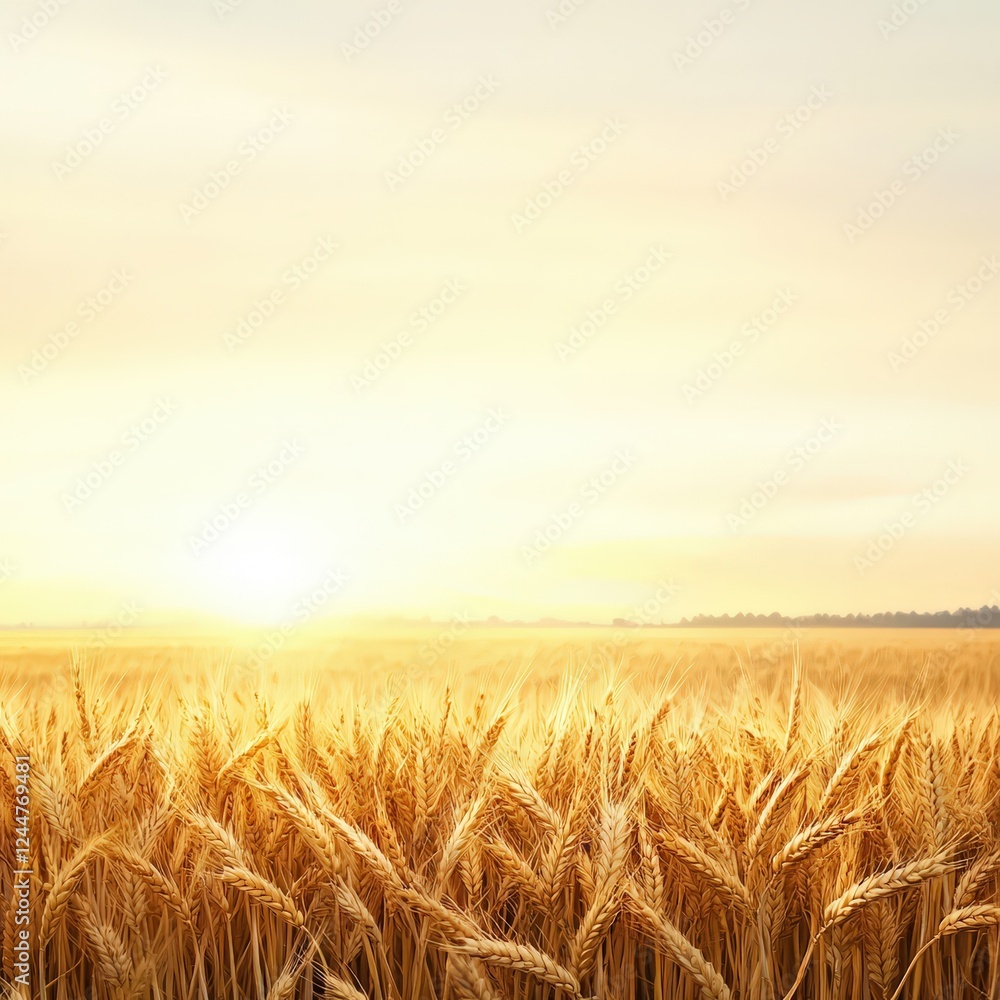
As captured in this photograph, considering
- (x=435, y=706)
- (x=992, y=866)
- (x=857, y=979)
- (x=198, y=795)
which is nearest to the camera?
(x=992, y=866)

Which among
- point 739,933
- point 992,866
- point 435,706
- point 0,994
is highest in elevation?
point 435,706

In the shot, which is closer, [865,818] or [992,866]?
[992,866]

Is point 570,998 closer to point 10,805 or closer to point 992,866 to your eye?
point 992,866

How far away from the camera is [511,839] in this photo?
3.01 m

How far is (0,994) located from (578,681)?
2.09m

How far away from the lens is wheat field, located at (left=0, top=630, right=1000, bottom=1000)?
269 centimetres

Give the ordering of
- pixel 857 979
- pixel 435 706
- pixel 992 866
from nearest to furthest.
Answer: pixel 992 866 → pixel 857 979 → pixel 435 706

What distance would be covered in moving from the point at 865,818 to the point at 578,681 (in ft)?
3.33

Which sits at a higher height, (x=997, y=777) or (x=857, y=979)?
(x=997, y=777)

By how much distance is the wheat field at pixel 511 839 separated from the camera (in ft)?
8.84

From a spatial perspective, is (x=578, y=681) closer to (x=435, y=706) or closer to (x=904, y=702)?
(x=435, y=706)

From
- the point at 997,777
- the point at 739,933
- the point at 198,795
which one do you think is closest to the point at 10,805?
the point at 198,795

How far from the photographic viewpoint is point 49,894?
2920mm

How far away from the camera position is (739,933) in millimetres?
2842
